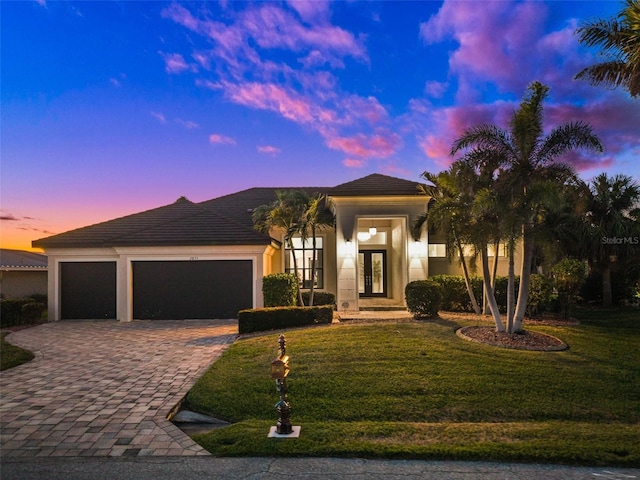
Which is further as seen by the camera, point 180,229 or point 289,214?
point 180,229

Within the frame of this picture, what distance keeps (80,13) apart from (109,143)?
583 centimetres

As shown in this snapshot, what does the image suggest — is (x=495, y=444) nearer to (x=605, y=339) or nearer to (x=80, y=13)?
(x=605, y=339)

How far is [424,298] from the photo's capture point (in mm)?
10695

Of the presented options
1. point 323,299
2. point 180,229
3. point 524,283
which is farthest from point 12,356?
point 524,283

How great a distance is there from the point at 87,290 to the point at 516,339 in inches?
575

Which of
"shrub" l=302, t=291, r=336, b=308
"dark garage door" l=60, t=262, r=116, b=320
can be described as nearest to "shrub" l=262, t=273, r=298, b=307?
"shrub" l=302, t=291, r=336, b=308

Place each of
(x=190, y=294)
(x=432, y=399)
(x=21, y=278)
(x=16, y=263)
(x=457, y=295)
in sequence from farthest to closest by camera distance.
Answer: (x=16, y=263) < (x=21, y=278) < (x=190, y=294) < (x=457, y=295) < (x=432, y=399)

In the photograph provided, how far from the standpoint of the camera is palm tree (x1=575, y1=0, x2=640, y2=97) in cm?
795

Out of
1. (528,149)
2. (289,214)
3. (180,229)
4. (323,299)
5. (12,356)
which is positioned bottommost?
(12,356)

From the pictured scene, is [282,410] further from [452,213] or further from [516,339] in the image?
[452,213]

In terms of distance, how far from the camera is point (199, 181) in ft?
58.3

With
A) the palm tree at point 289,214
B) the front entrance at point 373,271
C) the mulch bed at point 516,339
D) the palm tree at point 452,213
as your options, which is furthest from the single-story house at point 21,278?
the mulch bed at point 516,339

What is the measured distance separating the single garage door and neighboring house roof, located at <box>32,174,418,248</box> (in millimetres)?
1197

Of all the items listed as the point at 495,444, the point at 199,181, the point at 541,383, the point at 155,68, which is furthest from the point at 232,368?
the point at 199,181
